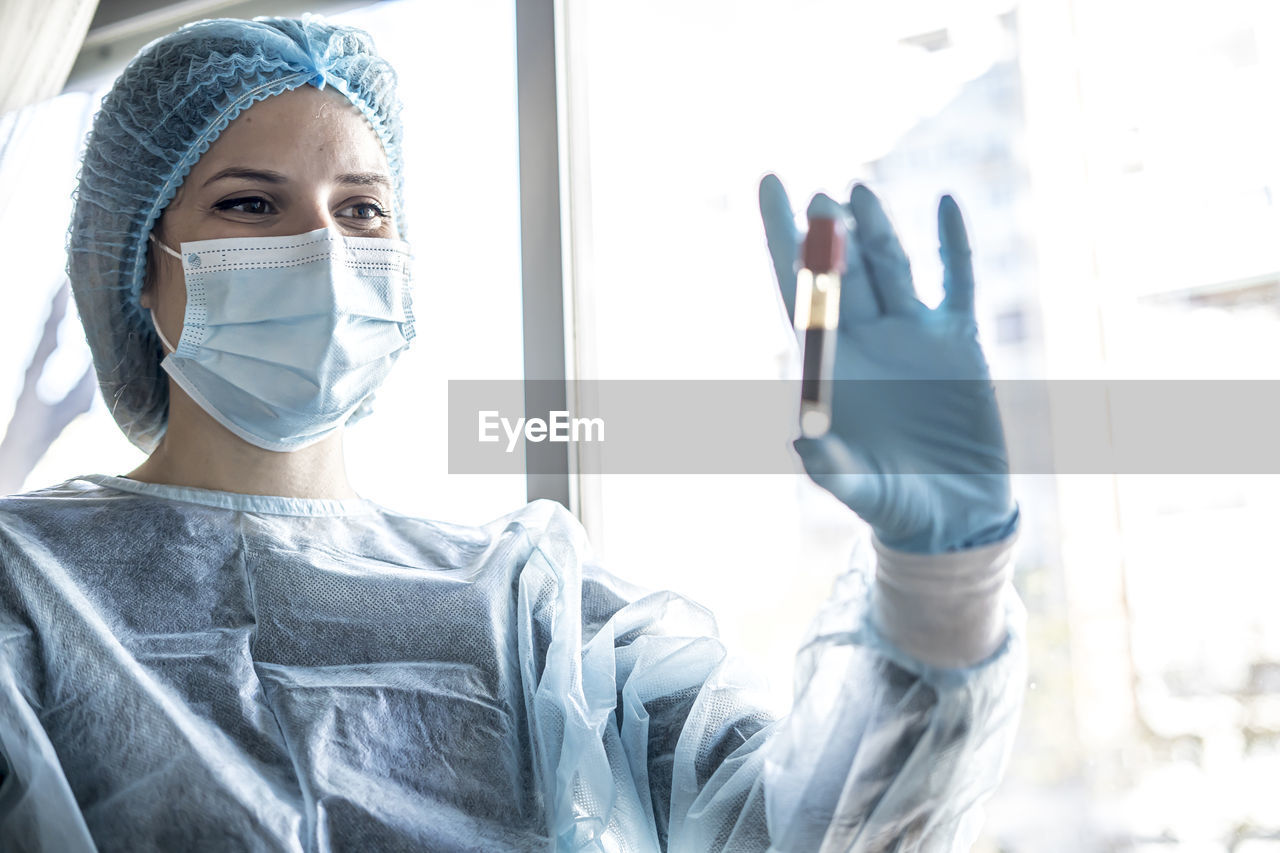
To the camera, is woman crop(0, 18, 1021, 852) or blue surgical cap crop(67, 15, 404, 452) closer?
woman crop(0, 18, 1021, 852)

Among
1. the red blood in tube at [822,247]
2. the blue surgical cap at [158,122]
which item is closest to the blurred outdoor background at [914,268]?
the blue surgical cap at [158,122]

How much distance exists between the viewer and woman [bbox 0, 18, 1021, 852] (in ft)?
2.11

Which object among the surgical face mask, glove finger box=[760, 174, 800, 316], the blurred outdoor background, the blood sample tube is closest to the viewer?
the blood sample tube

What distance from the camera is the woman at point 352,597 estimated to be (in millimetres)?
645

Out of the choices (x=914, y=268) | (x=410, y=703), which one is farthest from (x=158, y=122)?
(x=914, y=268)

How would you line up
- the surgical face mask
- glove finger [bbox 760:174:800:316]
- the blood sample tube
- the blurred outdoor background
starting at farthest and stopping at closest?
1. the blurred outdoor background
2. the surgical face mask
3. glove finger [bbox 760:174:800:316]
4. the blood sample tube

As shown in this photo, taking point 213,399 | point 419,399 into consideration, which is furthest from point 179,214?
point 419,399

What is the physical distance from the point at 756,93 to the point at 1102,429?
0.78 meters

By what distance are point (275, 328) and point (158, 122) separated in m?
0.26

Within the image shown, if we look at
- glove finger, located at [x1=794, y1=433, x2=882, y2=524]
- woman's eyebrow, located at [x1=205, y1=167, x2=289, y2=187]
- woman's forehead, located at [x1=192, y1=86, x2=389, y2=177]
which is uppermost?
woman's forehead, located at [x1=192, y1=86, x2=389, y2=177]

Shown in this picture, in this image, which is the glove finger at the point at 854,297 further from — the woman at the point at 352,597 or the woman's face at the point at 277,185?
the woman's face at the point at 277,185

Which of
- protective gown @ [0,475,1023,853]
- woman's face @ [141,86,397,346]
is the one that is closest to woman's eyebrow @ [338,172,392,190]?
woman's face @ [141,86,397,346]

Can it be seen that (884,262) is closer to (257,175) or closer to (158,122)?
(257,175)

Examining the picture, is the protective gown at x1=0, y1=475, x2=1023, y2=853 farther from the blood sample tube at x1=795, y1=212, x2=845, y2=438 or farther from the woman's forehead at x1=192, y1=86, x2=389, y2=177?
the woman's forehead at x1=192, y1=86, x2=389, y2=177
